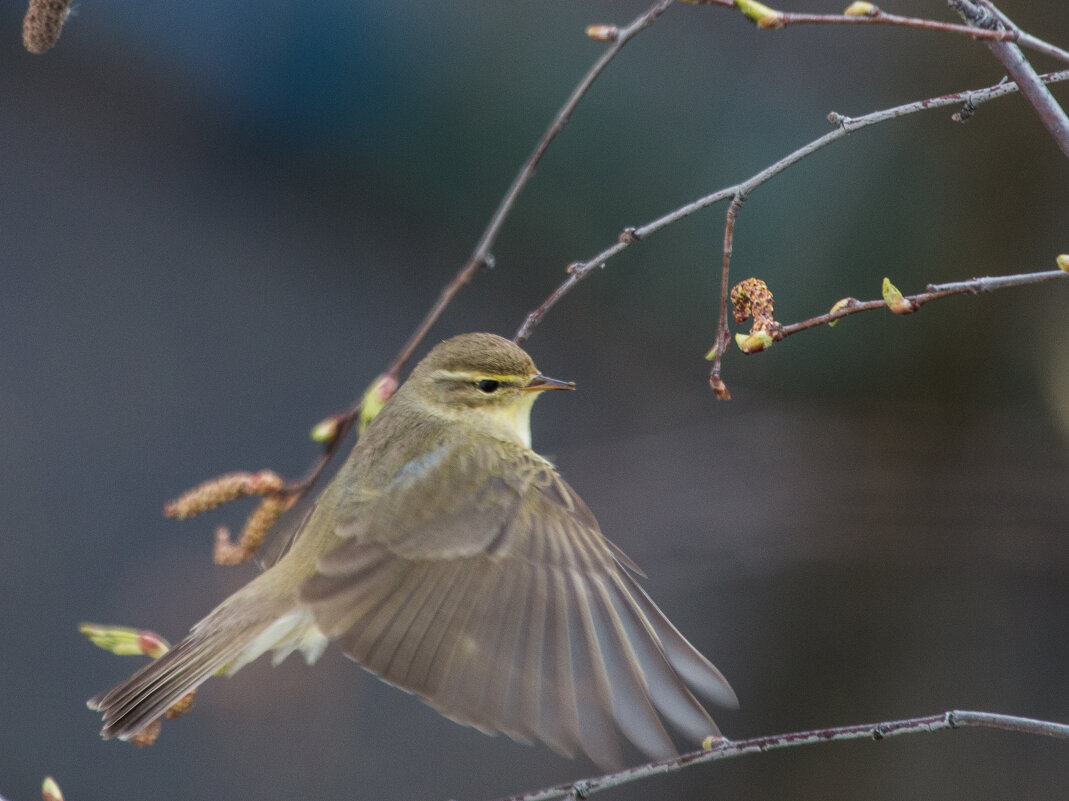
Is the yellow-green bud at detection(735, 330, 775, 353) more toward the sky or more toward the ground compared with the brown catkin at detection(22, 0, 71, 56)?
more toward the ground

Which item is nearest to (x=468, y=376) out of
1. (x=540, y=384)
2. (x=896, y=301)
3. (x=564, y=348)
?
(x=540, y=384)

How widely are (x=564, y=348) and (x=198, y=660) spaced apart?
132 inches

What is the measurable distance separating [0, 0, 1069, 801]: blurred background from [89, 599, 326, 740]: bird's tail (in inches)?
79.7

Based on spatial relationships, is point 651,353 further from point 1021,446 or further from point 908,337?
point 1021,446

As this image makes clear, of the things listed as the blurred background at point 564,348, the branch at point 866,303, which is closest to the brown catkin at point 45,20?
the branch at point 866,303

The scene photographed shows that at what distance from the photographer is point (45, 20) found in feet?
6.23

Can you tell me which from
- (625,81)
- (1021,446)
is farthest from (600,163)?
(1021,446)

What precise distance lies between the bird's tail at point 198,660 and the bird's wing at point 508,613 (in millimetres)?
258

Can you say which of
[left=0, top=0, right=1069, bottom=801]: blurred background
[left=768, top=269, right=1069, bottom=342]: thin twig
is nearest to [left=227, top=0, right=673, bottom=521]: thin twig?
[left=768, top=269, right=1069, bottom=342]: thin twig

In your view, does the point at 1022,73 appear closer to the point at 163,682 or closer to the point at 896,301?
the point at 896,301

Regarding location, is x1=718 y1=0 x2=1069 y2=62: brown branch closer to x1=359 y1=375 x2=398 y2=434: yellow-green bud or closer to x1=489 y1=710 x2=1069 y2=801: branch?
x1=489 y1=710 x2=1069 y2=801: branch

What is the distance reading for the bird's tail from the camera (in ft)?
8.28

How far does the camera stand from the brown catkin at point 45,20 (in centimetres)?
190

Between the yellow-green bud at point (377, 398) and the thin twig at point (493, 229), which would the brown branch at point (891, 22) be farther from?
the yellow-green bud at point (377, 398)
